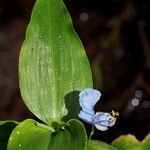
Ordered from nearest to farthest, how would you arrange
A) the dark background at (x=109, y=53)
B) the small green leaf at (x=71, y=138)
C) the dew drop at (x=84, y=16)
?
1. the small green leaf at (x=71, y=138)
2. the dark background at (x=109, y=53)
3. the dew drop at (x=84, y=16)

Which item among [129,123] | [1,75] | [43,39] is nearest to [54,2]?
[43,39]

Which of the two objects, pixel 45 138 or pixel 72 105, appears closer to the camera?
pixel 45 138

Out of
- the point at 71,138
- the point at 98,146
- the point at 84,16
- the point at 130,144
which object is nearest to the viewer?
the point at 71,138

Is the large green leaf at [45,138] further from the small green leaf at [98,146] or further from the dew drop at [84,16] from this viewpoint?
the dew drop at [84,16]

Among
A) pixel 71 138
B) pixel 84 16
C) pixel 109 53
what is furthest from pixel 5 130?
pixel 84 16

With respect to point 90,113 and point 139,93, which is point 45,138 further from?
point 139,93

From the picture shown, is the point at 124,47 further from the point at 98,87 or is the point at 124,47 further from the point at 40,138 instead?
the point at 40,138

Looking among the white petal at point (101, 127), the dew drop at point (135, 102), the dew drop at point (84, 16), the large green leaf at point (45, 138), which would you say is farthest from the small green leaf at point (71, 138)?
the dew drop at point (84, 16)
